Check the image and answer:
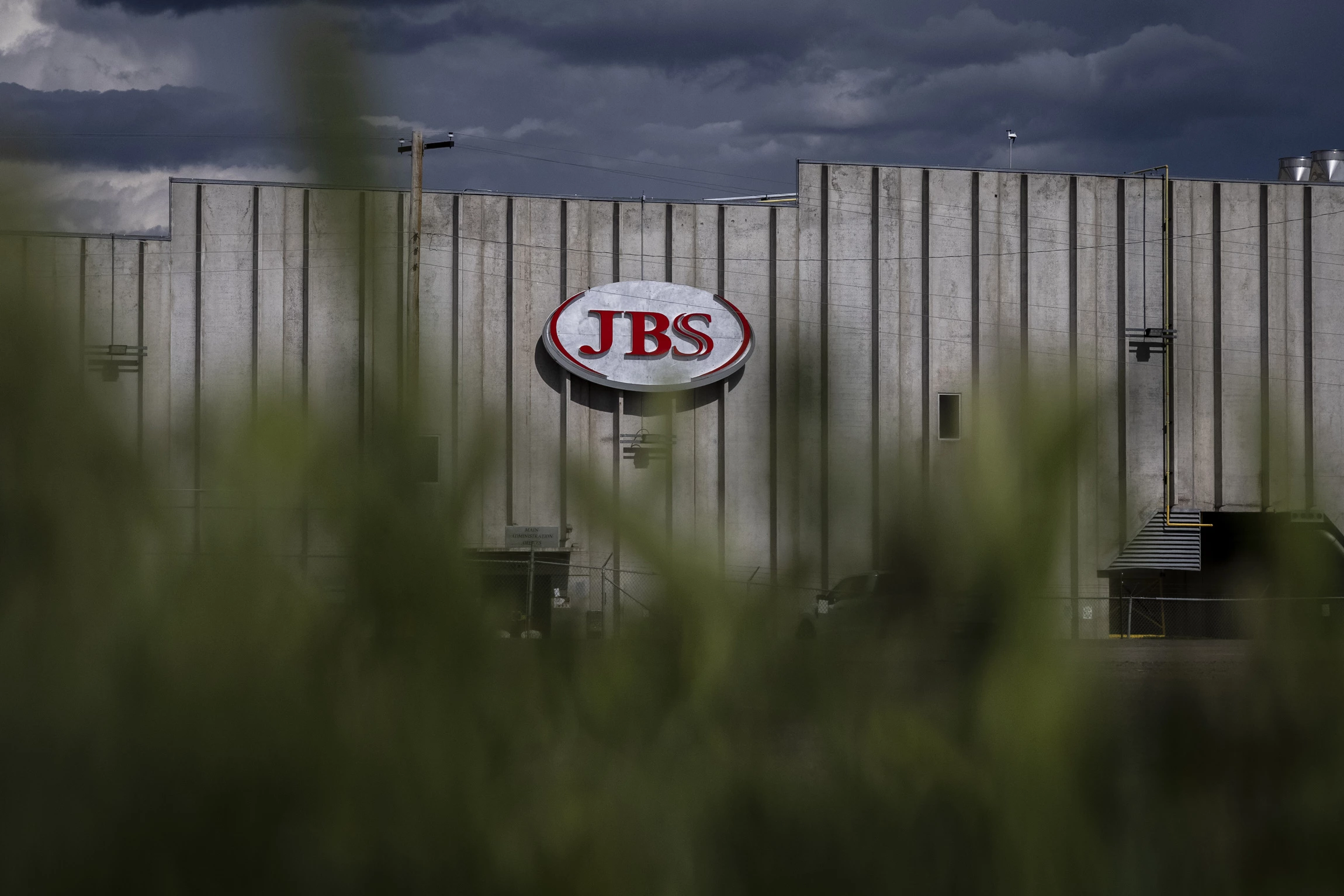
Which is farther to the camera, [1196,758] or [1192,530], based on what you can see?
[1192,530]

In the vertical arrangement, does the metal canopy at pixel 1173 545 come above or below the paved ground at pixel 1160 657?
below

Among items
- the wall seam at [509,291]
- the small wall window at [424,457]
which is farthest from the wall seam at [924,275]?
the small wall window at [424,457]

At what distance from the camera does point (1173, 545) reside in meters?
21.3

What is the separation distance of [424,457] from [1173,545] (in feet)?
73.6

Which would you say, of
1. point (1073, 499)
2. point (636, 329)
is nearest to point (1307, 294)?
point (636, 329)

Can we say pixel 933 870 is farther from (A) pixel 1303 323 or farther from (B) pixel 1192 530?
(A) pixel 1303 323

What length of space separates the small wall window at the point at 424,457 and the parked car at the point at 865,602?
0.26 meters

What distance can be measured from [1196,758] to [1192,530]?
2211 centimetres

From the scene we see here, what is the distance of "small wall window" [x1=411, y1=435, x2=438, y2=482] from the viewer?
0.69 metres

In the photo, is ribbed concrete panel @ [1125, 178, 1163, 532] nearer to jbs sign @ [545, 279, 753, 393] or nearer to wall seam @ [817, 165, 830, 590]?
jbs sign @ [545, 279, 753, 393]

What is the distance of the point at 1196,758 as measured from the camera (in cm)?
94

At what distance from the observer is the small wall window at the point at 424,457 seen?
688mm

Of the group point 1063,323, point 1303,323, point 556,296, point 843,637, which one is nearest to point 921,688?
point 843,637

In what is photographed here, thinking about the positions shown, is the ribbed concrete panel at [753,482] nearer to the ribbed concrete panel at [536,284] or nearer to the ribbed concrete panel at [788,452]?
the ribbed concrete panel at [788,452]
